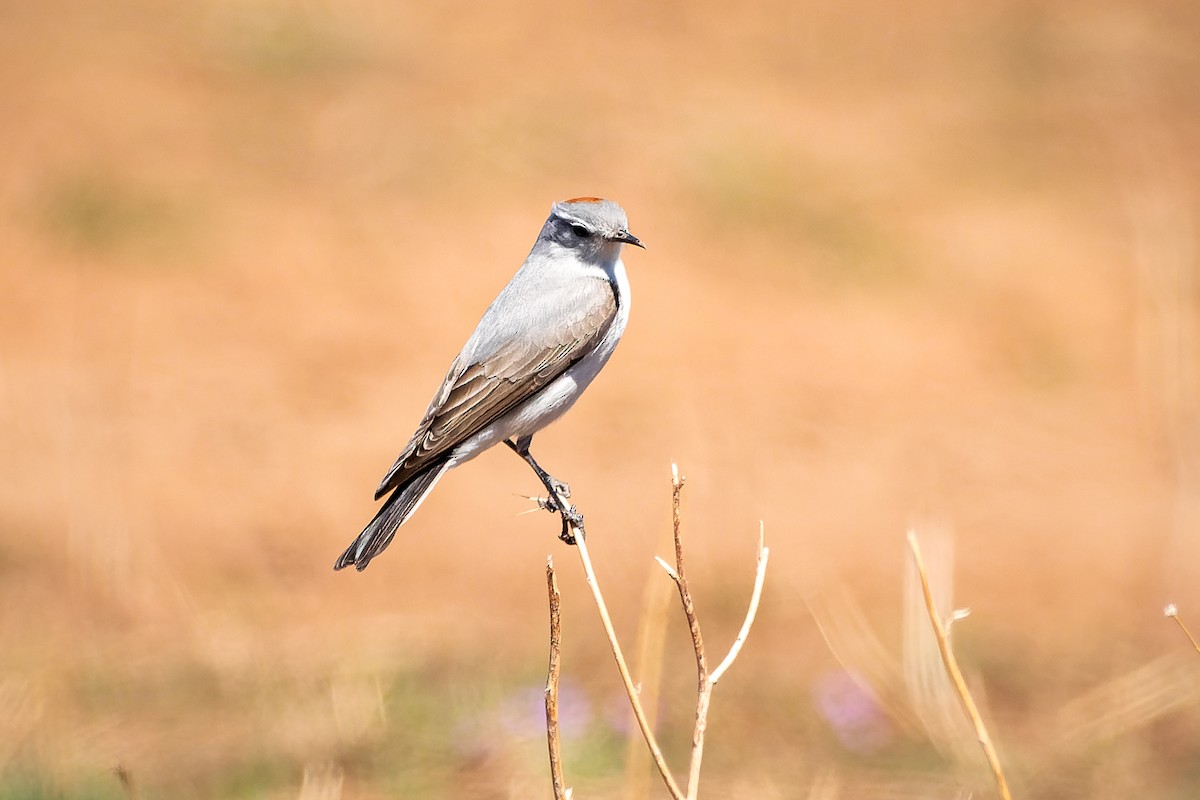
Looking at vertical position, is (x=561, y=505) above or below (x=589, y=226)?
below

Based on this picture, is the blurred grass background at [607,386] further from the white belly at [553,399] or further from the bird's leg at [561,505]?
the white belly at [553,399]

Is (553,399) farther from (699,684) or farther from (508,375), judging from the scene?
(699,684)

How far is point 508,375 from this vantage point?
4375 millimetres

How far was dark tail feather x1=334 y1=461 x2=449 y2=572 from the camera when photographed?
12.1 feet

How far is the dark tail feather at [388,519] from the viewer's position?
367cm

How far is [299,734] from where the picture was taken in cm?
575

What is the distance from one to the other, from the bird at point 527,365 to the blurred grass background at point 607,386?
1039mm

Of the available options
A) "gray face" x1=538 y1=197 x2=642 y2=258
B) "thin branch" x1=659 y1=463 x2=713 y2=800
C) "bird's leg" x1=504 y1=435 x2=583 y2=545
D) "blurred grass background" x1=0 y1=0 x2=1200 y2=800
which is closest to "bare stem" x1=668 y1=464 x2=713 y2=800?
"thin branch" x1=659 y1=463 x2=713 y2=800

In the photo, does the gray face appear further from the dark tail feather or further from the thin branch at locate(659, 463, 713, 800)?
the thin branch at locate(659, 463, 713, 800)

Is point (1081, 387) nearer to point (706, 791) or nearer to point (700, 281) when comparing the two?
point (700, 281)

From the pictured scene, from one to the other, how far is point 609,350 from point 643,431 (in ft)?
19.7

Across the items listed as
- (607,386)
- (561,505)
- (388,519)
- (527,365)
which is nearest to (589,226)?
(527,365)

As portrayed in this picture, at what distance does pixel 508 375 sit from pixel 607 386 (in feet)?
21.9

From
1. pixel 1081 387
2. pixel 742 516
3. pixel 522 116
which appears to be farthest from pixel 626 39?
pixel 742 516
